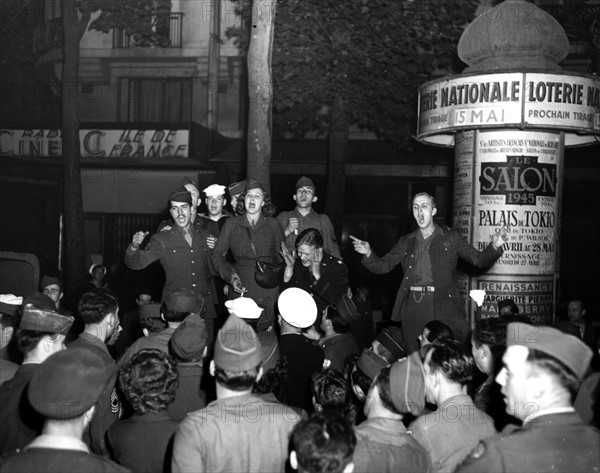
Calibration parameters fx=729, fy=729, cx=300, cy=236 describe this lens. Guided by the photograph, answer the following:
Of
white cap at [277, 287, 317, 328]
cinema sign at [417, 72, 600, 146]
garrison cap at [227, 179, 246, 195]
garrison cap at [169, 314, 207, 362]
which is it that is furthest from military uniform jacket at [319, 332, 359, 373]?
cinema sign at [417, 72, 600, 146]

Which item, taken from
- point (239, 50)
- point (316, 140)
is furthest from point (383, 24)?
point (239, 50)

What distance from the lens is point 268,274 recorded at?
7809 millimetres

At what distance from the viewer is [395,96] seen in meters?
18.1

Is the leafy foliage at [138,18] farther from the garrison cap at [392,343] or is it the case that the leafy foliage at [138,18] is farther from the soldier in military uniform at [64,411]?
the soldier in military uniform at [64,411]

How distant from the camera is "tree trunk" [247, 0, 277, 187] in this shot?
34.1 ft

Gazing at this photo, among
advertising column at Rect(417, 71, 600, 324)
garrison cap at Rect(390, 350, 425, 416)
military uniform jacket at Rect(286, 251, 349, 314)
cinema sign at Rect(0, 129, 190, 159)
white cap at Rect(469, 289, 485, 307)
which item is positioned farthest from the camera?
cinema sign at Rect(0, 129, 190, 159)

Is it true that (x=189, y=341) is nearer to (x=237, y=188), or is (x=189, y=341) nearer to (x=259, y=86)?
(x=237, y=188)

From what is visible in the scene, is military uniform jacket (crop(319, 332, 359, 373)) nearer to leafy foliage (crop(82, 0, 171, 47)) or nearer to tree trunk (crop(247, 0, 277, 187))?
tree trunk (crop(247, 0, 277, 187))

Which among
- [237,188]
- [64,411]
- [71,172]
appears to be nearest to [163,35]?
[71,172]

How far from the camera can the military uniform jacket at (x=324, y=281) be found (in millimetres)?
7668

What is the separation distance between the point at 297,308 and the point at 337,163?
41.1 ft

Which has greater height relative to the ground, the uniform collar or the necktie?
the necktie

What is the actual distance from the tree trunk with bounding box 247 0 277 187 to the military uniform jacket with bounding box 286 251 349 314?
108 inches

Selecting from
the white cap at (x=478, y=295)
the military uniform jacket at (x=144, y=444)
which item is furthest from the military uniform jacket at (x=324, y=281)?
the military uniform jacket at (x=144, y=444)
